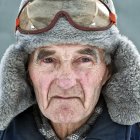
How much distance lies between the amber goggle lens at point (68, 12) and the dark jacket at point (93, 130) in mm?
452

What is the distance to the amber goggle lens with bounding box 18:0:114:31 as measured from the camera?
6.11 feet

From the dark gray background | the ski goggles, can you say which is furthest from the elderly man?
the dark gray background

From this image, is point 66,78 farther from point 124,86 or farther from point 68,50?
point 124,86

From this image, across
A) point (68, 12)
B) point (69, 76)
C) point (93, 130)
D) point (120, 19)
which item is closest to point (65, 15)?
point (68, 12)

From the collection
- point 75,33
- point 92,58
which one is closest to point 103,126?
point 92,58

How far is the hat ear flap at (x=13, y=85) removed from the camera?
80.7 inches

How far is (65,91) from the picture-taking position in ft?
6.25

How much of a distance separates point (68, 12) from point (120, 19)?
1477 millimetres

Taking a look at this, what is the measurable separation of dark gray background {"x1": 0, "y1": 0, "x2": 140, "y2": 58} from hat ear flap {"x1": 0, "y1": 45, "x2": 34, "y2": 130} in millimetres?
1135

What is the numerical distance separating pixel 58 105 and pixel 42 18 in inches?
14.7

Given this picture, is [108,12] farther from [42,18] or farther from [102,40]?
[42,18]

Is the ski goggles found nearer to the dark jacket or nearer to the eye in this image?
the eye

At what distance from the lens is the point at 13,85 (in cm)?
207

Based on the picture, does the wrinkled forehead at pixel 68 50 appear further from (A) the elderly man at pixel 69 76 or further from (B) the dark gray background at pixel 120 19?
(B) the dark gray background at pixel 120 19
